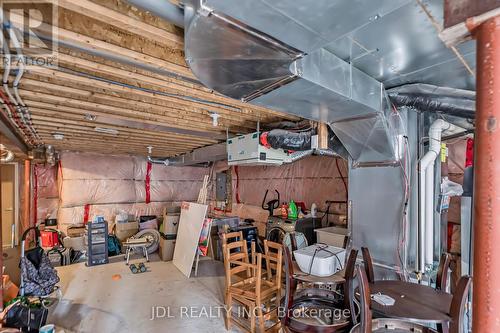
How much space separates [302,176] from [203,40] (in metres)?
4.29

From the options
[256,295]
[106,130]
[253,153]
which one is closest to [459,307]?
[256,295]

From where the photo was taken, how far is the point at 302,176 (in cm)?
529

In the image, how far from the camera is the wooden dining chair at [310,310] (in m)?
1.91

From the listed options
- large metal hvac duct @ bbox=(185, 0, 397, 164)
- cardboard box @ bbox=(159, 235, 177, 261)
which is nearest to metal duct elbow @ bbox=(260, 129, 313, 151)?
large metal hvac duct @ bbox=(185, 0, 397, 164)

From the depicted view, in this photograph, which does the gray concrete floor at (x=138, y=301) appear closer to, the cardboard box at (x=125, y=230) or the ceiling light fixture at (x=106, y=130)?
the cardboard box at (x=125, y=230)

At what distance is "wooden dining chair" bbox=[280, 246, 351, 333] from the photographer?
75.1 inches

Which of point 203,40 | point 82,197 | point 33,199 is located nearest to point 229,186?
point 82,197

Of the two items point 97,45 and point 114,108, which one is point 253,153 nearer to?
point 114,108

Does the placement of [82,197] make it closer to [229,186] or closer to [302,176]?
[229,186]

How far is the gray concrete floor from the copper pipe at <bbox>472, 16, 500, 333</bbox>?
9.00 feet

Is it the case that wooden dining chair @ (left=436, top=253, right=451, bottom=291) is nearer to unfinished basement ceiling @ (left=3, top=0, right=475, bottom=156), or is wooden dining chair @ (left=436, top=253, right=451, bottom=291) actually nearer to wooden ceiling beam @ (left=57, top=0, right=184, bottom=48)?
unfinished basement ceiling @ (left=3, top=0, right=475, bottom=156)

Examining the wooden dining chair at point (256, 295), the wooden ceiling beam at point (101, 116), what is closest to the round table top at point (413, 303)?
the wooden dining chair at point (256, 295)

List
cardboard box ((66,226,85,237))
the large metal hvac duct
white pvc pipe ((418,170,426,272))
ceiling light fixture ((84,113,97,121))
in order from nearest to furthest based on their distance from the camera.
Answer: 1. the large metal hvac duct
2. white pvc pipe ((418,170,426,272))
3. ceiling light fixture ((84,113,97,121))
4. cardboard box ((66,226,85,237))

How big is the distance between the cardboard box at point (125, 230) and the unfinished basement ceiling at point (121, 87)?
253 cm
